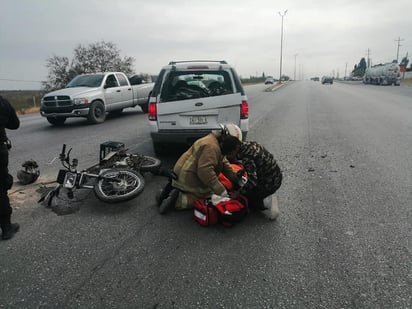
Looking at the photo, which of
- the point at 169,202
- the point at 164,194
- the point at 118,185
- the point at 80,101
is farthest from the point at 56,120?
the point at 169,202

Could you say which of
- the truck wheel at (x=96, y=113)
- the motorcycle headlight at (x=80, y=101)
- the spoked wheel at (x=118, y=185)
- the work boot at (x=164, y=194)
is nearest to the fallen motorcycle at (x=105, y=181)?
the spoked wheel at (x=118, y=185)

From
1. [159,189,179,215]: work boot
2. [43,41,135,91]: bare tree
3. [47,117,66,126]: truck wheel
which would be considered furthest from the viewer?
[43,41,135,91]: bare tree

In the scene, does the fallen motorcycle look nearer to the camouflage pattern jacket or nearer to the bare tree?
the camouflage pattern jacket

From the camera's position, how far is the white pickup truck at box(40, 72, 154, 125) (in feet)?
37.9

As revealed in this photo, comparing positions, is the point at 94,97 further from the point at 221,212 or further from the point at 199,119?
the point at 221,212

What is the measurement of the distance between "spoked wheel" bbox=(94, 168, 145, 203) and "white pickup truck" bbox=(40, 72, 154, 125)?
8.01 meters

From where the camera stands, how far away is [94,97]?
1207cm

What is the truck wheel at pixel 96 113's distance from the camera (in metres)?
12.0

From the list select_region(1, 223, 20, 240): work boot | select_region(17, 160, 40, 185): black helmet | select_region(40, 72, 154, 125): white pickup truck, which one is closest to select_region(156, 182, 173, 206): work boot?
select_region(1, 223, 20, 240): work boot

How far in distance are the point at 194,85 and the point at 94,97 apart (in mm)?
7176

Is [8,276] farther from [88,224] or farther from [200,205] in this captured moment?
[200,205]

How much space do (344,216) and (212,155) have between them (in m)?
1.74

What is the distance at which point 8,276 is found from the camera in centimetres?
283

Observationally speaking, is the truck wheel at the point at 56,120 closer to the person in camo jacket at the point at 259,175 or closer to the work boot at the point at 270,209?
the person in camo jacket at the point at 259,175
